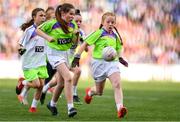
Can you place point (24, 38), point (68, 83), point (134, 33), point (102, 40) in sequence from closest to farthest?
1. point (68, 83)
2. point (102, 40)
3. point (24, 38)
4. point (134, 33)

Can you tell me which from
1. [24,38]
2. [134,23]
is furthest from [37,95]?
[134,23]

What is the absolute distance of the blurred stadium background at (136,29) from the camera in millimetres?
31188

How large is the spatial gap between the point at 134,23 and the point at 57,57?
22.0 metres

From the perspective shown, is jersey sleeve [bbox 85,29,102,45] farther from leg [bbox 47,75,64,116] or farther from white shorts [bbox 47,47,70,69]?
leg [bbox 47,75,64,116]

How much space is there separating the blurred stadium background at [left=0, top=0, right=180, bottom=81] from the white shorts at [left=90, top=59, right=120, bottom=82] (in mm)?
19072

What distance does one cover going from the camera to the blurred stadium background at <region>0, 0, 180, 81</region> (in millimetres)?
Answer: 31188

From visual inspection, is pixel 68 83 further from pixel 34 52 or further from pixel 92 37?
pixel 34 52

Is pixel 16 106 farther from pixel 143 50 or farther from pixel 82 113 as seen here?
pixel 143 50

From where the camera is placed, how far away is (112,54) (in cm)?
1132

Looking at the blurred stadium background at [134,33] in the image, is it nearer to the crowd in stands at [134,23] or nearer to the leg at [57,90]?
the crowd in stands at [134,23]

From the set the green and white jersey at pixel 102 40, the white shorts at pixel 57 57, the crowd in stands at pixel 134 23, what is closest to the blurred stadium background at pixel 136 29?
the crowd in stands at pixel 134 23

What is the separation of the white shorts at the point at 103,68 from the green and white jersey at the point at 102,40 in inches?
5.1

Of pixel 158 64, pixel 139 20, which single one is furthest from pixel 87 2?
pixel 158 64

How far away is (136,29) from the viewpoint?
32625mm
